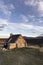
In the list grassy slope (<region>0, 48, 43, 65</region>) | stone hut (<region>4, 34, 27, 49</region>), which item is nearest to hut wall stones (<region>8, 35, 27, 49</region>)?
stone hut (<region>4, 34, 27, 49</region>)

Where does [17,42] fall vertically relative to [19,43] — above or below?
above

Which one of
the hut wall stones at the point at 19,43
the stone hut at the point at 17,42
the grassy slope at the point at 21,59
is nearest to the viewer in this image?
the grassy slope at the point at 21,59

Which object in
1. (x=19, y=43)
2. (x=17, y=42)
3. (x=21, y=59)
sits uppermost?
(x=17, y=42)

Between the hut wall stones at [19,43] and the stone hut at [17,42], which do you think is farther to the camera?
the hut wall stones at [19,43]

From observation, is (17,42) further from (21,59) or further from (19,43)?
(21,59)

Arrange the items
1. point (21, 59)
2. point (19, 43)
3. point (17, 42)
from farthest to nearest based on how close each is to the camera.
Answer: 1. point (19, 43)
2. point (17, 42)
3. point (21, 59)

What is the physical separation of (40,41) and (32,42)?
3772mm

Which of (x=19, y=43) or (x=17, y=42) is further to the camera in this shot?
(x=19, y=43)

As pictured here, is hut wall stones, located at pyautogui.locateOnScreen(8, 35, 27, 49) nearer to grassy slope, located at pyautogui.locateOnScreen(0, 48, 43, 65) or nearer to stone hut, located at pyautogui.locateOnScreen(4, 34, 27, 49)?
stone hut, located at pyautogui.locateOnScreen(4, 34, 27, 49)

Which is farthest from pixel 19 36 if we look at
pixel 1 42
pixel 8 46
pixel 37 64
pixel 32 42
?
pixel 37 64

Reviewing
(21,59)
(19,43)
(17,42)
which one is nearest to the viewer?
(21,59)

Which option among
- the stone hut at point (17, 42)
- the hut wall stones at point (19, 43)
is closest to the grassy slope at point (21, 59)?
the stone hut at point (17, 42)

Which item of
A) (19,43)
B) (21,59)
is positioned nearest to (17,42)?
(19,43)

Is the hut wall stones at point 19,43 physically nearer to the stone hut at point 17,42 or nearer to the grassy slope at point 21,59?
the stone hut at point 17,42
